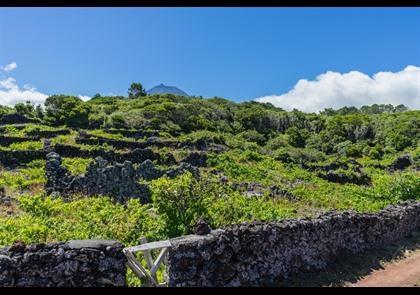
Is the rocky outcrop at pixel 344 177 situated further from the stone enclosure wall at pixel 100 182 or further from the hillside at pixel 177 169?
Result: the stone enclosure wall at pixel 100 182

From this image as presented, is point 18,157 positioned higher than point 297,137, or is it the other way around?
point 297,137

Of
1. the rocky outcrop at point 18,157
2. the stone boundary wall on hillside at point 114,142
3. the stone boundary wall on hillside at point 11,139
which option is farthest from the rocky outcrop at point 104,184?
the stone boundary wall on hillside at point 11,139

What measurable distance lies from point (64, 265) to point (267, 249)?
416cm

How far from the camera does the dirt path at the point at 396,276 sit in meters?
10.3

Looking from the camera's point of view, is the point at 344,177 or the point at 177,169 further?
the point at 344,177

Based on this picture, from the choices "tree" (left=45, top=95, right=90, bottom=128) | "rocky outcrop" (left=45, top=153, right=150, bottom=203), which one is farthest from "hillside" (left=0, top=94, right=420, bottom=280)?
"tree" (left=45, top=95, right=90, bottom=128)

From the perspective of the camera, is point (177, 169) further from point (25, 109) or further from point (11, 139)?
point (25, 109)

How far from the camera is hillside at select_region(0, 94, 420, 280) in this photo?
1283 cm

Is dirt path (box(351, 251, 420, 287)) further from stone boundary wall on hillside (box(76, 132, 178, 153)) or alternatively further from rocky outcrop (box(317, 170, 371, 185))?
stone boundary wall on hillside (box(76, 132, 178, 153))

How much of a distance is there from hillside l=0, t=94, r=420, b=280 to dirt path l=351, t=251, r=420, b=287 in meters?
3.88

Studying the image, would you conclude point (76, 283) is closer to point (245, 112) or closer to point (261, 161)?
point (261, 161)

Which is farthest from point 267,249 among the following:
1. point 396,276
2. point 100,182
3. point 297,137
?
point 297,137

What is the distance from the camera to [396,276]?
1103cm

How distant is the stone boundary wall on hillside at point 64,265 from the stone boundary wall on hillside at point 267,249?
107 cm
